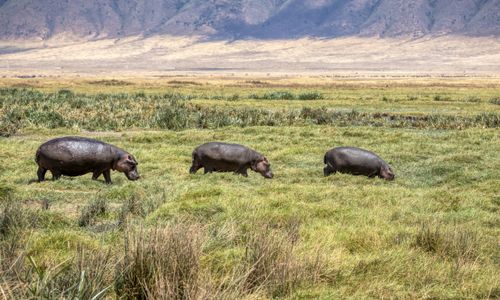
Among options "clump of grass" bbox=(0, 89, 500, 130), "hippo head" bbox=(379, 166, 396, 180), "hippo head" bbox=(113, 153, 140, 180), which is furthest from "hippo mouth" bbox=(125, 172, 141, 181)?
"clump of grass" bbox=(0, 89, 500, 130)

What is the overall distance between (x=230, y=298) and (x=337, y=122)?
27.8 m

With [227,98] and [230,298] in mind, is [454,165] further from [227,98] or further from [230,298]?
[227,98]

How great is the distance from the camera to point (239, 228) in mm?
9461

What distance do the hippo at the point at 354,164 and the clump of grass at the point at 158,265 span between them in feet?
38.0

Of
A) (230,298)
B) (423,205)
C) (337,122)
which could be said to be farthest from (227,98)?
(230,298)

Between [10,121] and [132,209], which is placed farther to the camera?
[10,121]

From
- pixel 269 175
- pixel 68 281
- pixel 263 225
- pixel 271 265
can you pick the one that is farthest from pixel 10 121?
pixel 68 281

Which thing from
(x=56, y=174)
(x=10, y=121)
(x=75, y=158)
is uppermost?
(x=75, y=158)

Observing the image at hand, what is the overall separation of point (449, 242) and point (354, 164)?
8.79m

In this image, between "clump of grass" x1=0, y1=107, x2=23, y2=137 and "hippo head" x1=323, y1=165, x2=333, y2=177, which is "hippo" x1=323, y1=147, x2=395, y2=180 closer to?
"hippo head" x1=323, y1=165, x2=333, y2=177

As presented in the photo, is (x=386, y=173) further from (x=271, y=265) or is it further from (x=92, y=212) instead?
(x=271, y=265)

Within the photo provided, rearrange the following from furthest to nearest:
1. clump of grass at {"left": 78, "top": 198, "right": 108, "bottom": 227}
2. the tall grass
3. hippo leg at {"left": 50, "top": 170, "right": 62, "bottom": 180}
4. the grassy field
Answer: the tall grass < hippo leg at {"left": 50, "top": 170, "right": 62, "bottom": 180} < clump of grass at {"left": 78, "top": 198, "right": 108, "bottom": 227} < the grassy field

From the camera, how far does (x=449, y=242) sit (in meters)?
9.12

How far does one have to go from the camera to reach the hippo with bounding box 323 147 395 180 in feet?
58.3
